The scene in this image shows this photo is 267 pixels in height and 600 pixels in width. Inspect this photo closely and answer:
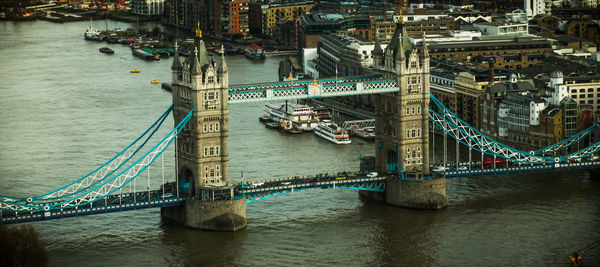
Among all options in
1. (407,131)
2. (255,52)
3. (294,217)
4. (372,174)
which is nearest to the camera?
(294,217)

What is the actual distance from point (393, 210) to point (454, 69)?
33.5 metres

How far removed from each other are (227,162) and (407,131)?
41.2 ft

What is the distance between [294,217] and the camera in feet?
285

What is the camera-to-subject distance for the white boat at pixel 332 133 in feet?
364

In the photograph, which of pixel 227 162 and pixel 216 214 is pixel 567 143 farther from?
pixel 216 214

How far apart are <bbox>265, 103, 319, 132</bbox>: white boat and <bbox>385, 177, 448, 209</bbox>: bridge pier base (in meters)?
28.2

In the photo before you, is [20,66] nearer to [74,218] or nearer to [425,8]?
[425,8]

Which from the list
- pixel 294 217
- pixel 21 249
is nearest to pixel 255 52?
pixel 294 217

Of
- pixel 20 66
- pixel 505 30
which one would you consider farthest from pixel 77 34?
pixel 505 30

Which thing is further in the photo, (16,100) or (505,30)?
(505,30)

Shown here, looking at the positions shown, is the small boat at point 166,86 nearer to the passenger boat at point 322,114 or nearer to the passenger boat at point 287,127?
the passenger boat at point 322,114

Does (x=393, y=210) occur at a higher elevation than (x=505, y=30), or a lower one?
lower

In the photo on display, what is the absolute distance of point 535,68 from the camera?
400 feet

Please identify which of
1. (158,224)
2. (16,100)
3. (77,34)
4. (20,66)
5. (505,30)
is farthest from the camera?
Result: (77,34)
